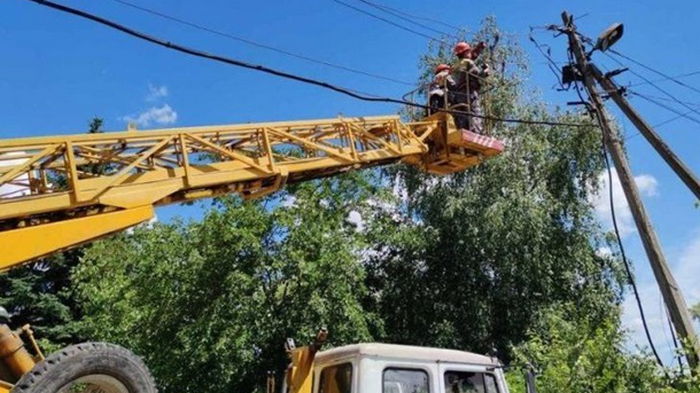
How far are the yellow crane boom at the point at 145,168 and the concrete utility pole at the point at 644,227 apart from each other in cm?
465

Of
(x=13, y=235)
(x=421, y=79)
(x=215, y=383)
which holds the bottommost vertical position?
(x=215, y=383)

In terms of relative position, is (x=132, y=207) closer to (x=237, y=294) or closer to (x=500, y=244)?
Result: (x=237, y=294)

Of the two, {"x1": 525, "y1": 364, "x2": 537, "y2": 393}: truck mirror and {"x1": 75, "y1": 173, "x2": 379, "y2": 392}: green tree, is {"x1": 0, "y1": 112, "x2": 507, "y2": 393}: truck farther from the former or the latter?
{"x1": 75, "y1": 173, "x2": 379, "y2": 392}: green tree

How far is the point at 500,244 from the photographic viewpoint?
18656mm

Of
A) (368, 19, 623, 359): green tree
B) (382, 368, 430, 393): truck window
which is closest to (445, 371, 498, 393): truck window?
(382, 368, 430, 393): truck window

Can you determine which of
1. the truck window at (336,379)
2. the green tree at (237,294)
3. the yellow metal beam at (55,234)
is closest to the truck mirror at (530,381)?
the truck window at (336,379)

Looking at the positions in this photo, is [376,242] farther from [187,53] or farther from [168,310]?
[187,53]

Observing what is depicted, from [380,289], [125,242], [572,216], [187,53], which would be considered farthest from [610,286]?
[187,53]

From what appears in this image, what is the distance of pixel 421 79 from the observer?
21.0 meters

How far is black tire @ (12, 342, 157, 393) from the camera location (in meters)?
4.35

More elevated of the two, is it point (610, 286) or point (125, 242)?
point (125, 242)

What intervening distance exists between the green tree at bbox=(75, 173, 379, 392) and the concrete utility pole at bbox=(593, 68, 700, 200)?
758 cm

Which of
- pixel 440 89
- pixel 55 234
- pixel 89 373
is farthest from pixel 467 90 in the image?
pixel 89 373

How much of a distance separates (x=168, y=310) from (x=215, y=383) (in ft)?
7.62
